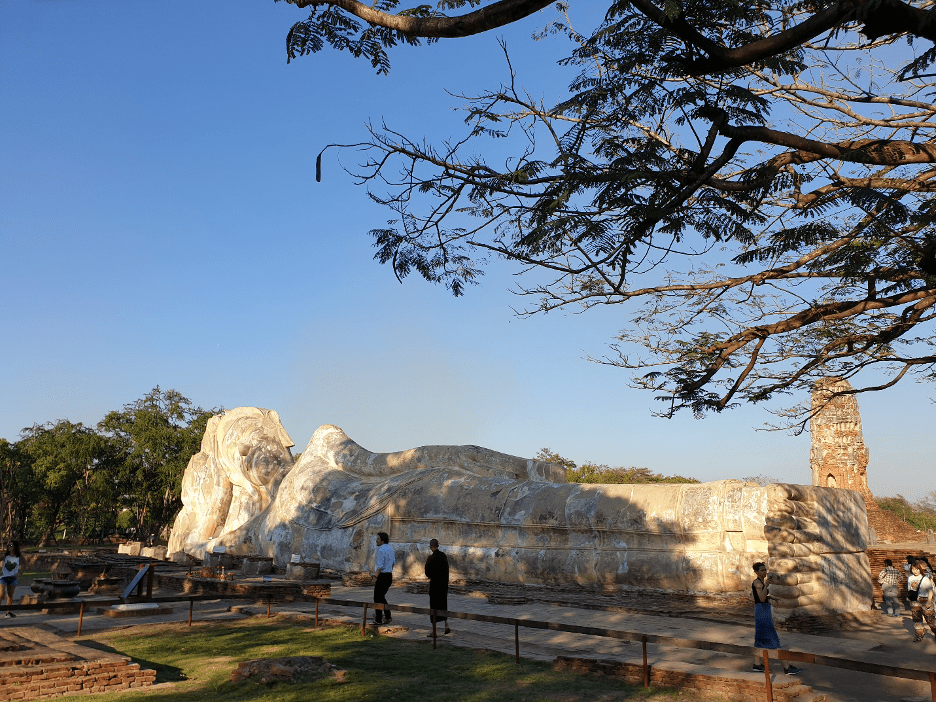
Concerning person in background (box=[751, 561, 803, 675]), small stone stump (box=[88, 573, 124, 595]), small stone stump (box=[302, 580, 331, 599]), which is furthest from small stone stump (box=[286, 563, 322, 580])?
person in background (box=[751, 561, 803, 675])

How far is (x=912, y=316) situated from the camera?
6715 millimetres

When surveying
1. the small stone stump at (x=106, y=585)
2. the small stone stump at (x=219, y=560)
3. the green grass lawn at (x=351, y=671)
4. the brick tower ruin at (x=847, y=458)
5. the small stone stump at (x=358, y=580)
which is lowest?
the green grass lawn at (x=351, y=671)

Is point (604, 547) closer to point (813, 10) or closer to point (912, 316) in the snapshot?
point (912, 316)

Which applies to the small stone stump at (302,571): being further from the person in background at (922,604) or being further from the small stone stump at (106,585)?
the person in background at (922,604)

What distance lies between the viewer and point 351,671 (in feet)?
21.3

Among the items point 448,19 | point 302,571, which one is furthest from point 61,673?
point 302,571

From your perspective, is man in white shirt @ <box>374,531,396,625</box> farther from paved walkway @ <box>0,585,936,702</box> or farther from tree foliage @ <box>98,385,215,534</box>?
tree foliage @ <box>98,385,215,534</box>

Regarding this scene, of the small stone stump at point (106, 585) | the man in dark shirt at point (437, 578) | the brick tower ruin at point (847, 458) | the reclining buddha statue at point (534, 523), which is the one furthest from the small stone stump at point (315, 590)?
the brick tower ruin at point (847, 458)

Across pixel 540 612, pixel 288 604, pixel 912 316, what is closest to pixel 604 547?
pixel 540 612

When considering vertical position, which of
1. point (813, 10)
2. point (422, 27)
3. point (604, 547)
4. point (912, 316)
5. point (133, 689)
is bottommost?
point (133, 689)

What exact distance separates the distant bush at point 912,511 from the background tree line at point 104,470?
94.4 ft

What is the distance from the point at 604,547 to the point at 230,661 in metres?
6.33

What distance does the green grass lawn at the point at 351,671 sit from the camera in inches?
230

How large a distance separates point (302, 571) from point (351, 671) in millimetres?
7527
